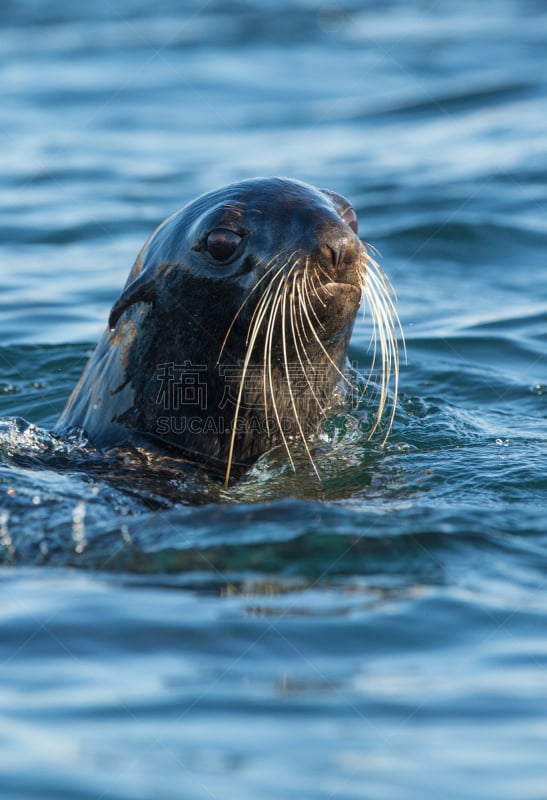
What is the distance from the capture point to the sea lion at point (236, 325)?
17.6 feet

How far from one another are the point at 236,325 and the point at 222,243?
0.37 meters

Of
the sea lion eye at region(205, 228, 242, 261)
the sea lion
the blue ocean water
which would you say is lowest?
the blue ocean water

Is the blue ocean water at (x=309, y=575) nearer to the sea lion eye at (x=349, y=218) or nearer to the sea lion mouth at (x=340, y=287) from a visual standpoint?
the sea lion mouth at (x=340, y=287)

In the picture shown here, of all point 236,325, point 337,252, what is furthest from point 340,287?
point 236,325

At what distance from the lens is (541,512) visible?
207 inches

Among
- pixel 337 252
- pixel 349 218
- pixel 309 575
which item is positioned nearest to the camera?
pixel 309 575

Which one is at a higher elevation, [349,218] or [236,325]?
[349,218]

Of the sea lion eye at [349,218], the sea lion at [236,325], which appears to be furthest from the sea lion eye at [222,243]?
the sea lion eye at [349,218]

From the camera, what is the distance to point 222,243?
18.1ft

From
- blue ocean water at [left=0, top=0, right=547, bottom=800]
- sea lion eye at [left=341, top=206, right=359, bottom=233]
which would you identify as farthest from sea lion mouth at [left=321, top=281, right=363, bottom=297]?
blue ocean water at [left=0, top=0, right=547, bottom=800]

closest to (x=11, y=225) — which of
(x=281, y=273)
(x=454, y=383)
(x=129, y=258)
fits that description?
(x=129, y=258)

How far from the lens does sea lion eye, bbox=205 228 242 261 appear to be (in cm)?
549

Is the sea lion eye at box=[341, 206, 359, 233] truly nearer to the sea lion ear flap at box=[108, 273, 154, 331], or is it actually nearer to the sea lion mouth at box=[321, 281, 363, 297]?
the sea lion mouth at box=[321, 281, 363, 297]

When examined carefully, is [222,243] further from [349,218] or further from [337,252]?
[349,218]
